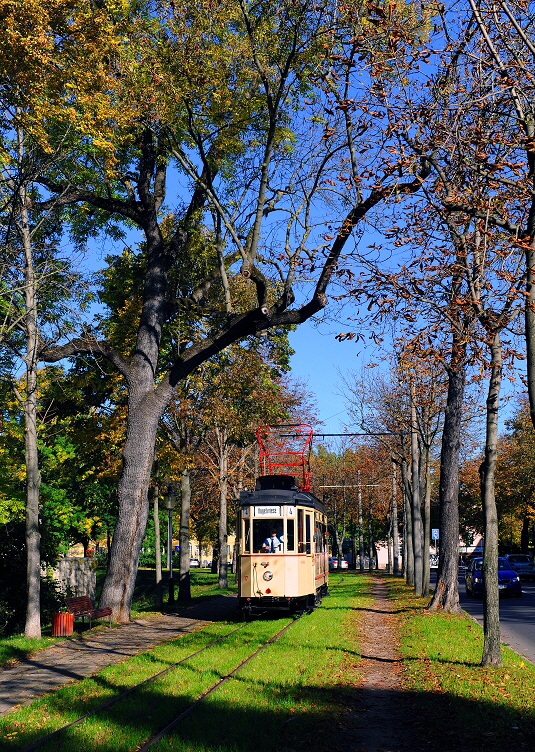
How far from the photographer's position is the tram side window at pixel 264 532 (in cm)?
2153

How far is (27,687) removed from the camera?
11.7m

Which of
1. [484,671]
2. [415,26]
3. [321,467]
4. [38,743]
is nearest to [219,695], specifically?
[38,743]

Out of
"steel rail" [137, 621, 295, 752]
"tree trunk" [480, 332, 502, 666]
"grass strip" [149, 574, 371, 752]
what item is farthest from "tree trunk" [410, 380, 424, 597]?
"tree trunk" [480, 332, 502, 666]

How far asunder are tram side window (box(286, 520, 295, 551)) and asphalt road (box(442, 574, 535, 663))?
5164 millimetres

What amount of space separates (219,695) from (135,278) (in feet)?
62.5

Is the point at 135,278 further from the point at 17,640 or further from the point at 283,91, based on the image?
the point at 17,640

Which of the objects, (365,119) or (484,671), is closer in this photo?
(365,119)

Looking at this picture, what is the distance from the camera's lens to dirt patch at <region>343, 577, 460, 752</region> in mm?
8219

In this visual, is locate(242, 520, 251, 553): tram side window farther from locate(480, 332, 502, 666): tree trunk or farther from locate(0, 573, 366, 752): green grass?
locate(480, 332, 502, 666): tree trunk

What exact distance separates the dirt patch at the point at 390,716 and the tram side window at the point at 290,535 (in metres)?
7.45

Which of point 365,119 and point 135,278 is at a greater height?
point 135,278

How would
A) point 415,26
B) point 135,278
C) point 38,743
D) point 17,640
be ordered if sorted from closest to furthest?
point 38,743 → point 415,26 → point 17,640 → point 135,278

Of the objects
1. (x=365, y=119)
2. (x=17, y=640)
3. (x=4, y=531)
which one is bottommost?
(x=17, y=640)

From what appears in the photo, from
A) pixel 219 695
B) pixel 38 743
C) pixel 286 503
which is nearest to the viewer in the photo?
pixel 38 743
